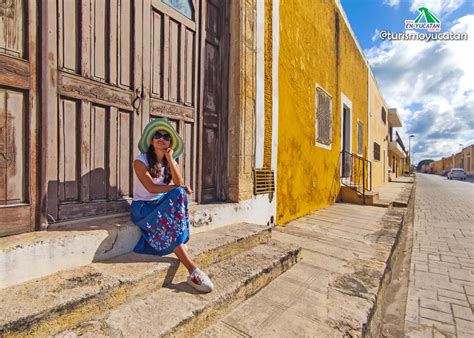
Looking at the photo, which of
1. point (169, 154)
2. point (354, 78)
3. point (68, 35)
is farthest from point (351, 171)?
point (68, 35)

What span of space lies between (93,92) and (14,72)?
519 millimetres

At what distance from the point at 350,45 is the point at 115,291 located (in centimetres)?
972

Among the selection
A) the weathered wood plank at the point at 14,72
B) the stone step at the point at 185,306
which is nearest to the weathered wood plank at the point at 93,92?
the weathered wood plank at the point at 14,72

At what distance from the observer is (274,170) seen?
13.4 feet

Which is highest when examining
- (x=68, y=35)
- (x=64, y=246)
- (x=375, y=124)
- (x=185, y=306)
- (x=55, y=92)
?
(x=375, y=124)

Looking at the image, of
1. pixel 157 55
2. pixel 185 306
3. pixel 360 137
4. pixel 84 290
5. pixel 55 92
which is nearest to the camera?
pixel 84 290

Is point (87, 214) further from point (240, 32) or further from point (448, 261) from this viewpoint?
point (448, 261)

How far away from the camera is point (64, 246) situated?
1.65 m

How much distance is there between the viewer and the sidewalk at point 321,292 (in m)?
1.65

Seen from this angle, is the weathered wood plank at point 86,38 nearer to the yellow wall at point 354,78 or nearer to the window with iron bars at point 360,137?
the yellow wall at point 354,78

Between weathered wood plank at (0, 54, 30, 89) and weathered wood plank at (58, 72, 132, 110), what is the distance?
213 mm

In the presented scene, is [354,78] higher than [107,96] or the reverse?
higher

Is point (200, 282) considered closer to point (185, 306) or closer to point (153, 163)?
point (185, 306)

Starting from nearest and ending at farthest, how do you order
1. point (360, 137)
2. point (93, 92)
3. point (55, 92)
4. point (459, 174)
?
point (55, 92)
point (93, 92)
point (360, 137)
point (459, 174)
